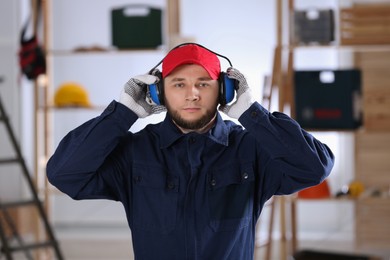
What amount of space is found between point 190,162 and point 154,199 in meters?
0.14

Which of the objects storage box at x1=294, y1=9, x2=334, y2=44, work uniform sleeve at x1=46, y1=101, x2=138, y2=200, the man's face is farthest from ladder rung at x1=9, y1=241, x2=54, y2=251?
the man's face

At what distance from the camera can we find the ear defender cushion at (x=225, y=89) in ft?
7.05

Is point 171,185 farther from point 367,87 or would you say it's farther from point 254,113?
point 367,87

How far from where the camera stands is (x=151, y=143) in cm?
224

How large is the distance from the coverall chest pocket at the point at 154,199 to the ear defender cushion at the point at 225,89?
9.8 inches

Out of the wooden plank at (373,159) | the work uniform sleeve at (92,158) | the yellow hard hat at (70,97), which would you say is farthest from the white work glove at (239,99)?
the wooden plank at (373,159)

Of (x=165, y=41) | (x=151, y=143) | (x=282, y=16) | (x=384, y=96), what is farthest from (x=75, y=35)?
(x=151, y=143)

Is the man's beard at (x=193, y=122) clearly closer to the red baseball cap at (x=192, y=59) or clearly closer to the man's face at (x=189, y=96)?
the man's face at (x=189, y=96)

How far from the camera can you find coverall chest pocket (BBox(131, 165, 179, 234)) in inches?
83.6

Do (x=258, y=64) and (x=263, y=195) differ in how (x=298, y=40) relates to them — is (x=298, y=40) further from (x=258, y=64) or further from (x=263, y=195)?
(x=263, y=195)

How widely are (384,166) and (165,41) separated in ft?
5.79

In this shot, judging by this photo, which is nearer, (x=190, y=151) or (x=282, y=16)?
(x=190, y=151)

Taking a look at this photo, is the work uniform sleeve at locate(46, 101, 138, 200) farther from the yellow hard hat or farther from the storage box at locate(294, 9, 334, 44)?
the yellow hard hat

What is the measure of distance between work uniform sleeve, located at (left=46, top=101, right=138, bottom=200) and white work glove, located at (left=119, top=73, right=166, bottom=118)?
0.02 m
